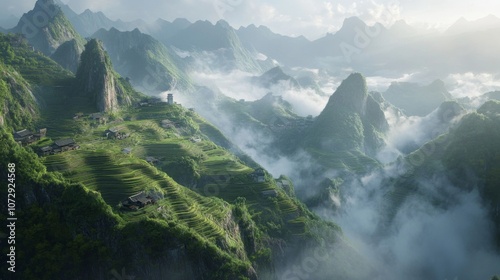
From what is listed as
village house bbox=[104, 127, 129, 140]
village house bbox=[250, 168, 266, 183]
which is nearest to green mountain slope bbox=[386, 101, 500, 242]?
village house bbox=[250, 168, 266, 183]

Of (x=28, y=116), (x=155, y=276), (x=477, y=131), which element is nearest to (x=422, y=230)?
(x=477, y=131)

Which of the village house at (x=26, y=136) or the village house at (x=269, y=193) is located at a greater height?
the village house at (x=26, y=136)

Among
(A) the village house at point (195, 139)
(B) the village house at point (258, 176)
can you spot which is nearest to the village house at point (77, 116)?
(A) the village house at point (195, 139)

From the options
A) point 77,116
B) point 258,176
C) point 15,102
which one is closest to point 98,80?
point 77,116

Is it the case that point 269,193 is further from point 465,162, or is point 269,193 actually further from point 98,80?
point 98,80

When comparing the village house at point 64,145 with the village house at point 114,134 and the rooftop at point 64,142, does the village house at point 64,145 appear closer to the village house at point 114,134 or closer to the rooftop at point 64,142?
the rooftop at point 64,142

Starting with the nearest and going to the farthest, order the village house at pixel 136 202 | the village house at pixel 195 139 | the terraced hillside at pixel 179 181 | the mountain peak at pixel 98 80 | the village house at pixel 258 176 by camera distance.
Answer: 1. the village house at pixel 136 202
2. the terraced hillside at pixel 179 181
3. the village house at pixel 258 176
4. the village house at pixel 195 139
5. the mountain peak at pixel 98 80
